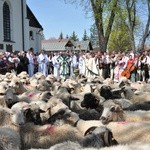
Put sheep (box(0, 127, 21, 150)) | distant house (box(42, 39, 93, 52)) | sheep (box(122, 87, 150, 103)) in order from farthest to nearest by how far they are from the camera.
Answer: distant house (box(42, 39, 93, 52)) < sheep (box(122, 87, 150, 103)) < sheep (box(0, 127, 21, 150))

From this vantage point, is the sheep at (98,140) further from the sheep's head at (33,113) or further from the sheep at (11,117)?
the sheep's head at (33,113)

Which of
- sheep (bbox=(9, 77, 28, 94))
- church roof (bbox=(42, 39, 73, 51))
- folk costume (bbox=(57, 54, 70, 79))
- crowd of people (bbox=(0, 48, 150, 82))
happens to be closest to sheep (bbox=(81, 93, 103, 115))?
sheep (bbox=(9, 77, 28, 94))

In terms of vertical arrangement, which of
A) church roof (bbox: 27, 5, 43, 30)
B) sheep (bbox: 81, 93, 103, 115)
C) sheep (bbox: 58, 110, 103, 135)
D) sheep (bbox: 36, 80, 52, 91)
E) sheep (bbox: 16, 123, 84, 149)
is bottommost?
sheep (bbox: 16, 123, 84, 149)

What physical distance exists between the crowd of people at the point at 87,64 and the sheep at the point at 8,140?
10.5 m

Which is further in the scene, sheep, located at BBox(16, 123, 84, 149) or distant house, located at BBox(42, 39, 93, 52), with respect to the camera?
distant house, located at BBox(42, 39, 93, 52)

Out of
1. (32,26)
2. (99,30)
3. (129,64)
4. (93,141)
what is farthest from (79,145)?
(32,26)

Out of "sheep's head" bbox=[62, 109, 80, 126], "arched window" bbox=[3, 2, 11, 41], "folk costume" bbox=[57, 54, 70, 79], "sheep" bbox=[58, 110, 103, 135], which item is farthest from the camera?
"arched window" bbox=[3, 2, 11, 41]

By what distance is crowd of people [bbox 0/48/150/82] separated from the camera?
16.6 meters

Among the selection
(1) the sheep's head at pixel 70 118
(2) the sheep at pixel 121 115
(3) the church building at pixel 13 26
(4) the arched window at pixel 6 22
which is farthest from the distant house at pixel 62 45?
(1) the sheep's head at pixel 70 118

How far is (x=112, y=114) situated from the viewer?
262 inches

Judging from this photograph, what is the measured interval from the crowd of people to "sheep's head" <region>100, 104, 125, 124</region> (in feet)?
28.6

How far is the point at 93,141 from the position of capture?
4.71 metres

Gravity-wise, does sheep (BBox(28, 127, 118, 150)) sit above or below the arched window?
below

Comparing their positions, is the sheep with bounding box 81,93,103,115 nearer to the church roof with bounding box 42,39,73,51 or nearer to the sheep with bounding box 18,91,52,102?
the sheep with bounding box 18,91,52,102
